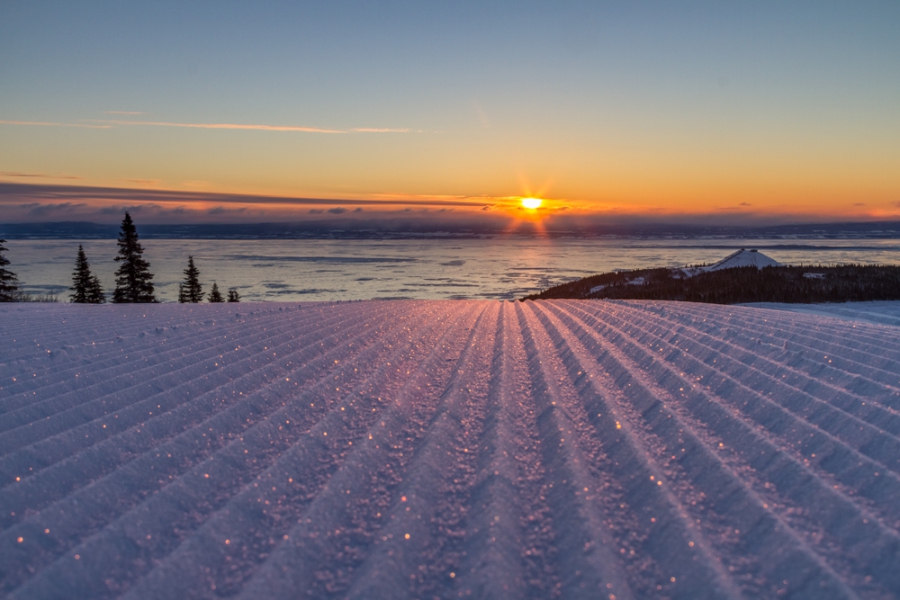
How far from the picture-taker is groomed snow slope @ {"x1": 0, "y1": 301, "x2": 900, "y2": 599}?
200 cm

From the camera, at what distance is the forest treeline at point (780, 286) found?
44.6 ft

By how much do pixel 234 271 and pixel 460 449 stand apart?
278ft

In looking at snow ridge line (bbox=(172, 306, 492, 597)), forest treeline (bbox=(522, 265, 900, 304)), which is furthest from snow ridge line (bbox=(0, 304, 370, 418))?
forest treeline (bbox=(522, 265, 900, 304))

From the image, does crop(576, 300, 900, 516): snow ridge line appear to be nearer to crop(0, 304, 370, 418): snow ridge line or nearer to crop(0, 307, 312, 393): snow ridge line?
crop(0, 304, 370, 418): snow ridge line

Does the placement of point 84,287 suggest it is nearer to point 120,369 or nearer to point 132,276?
point 132,276

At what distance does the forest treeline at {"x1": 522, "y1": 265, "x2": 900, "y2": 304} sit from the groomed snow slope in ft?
32.1

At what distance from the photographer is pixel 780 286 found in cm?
1552

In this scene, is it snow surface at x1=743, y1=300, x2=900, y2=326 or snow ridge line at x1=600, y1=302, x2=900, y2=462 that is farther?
snow surface at x1=743, y1=300, x2=900, y2=326

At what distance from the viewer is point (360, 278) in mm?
64500

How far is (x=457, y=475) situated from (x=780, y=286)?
1617cm

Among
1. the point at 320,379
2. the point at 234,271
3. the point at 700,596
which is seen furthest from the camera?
the point at 234,271

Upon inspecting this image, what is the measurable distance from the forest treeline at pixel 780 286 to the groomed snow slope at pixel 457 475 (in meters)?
9.78

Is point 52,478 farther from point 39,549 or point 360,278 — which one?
point 360,278

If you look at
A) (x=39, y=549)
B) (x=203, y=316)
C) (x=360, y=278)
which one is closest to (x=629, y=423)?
(x=39, y=549)
